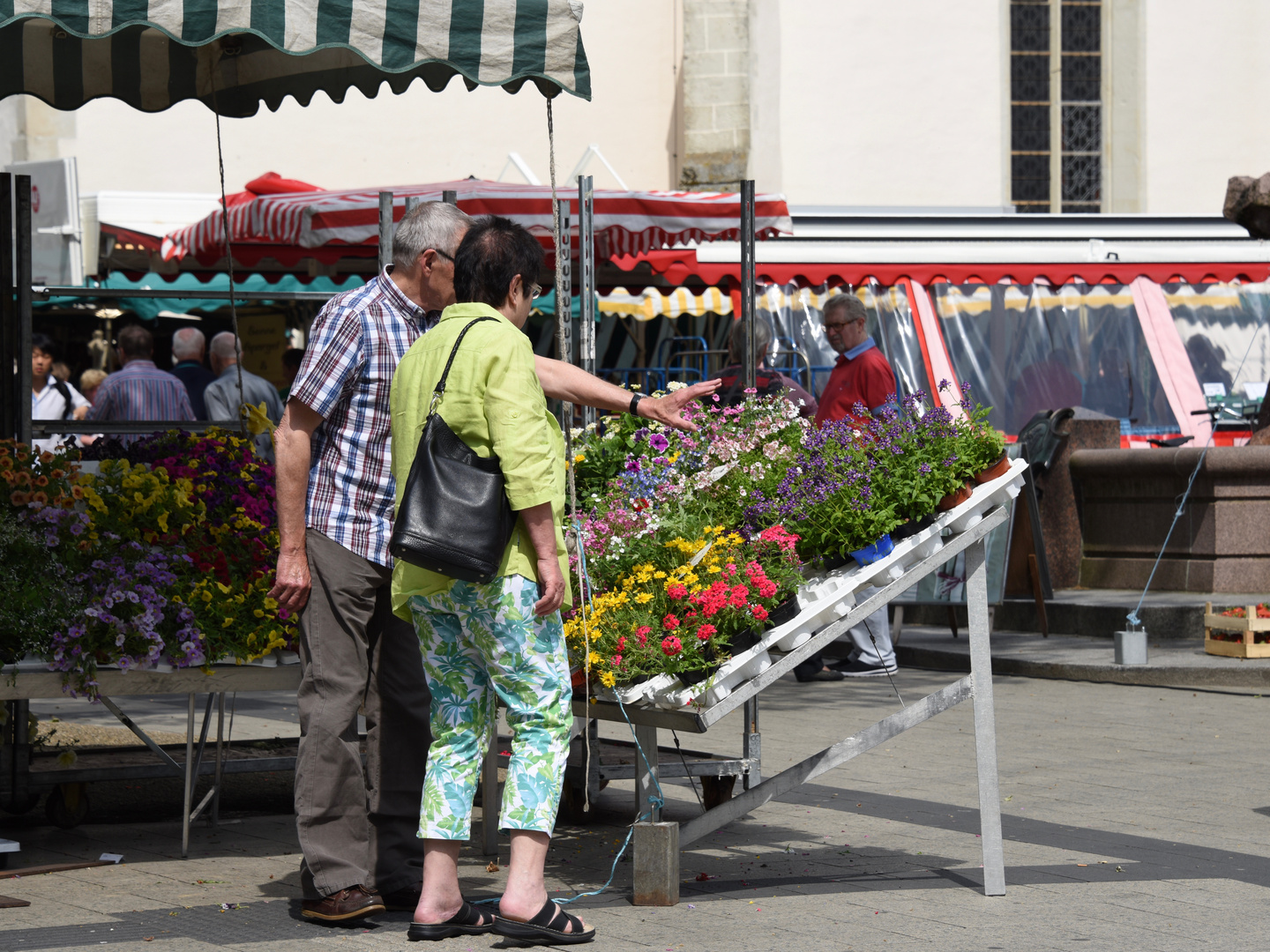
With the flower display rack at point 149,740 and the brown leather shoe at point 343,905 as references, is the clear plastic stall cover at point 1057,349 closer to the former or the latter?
the flower display rack at point 149,740

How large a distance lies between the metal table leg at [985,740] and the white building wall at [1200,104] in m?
21.1

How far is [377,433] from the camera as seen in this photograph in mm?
4836

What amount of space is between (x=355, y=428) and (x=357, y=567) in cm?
39

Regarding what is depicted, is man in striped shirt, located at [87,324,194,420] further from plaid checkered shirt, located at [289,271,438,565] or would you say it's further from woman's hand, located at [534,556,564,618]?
woman's hand, located at [534,556,564,618]

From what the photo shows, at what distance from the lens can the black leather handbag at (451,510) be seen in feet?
13.8

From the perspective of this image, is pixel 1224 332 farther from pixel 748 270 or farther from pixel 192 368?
pixel 748 270

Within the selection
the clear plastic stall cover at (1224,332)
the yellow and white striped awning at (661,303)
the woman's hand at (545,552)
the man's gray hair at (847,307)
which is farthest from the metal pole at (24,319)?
the clear plastic stall cover at (1224,332)

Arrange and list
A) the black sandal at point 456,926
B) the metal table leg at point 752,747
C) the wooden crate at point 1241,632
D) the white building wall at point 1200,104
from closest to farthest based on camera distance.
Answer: the black sandal at point 456,926 → the metal table leg at point 752,747 → the wooden crate at point 1241,632 → the white building wall at point 1200,104

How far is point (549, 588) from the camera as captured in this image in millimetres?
4320

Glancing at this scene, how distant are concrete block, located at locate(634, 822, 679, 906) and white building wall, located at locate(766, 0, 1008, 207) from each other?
19343 millimetres

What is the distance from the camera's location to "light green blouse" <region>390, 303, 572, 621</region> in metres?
4.29

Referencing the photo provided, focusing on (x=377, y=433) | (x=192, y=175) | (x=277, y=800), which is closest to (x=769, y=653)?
(x=377, y=433)

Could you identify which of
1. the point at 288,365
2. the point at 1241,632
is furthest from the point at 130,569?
the point at 288,365

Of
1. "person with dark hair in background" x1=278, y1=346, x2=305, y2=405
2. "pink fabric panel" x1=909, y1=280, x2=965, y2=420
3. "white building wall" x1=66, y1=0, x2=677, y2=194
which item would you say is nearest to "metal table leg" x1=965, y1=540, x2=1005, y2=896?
"person with dark hair in background" x1=278, y1=346, x2=305, y2=405
